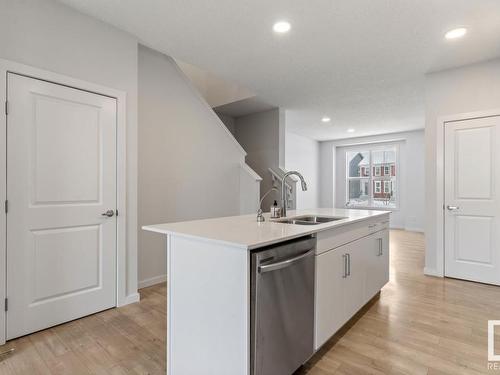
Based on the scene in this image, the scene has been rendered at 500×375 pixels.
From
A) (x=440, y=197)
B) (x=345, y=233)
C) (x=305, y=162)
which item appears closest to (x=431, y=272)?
(x=440, y=197)

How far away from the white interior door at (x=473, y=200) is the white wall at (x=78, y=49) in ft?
12.6

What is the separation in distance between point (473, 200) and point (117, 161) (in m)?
4.15

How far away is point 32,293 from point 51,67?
1823 mm

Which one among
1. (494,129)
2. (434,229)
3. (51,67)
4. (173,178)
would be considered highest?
(51,67)

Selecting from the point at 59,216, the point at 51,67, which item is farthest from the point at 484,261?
the point at 51,67

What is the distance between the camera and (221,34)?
2.77m

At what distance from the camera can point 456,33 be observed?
270cm

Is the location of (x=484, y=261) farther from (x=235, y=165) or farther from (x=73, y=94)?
(x=73, y=94)

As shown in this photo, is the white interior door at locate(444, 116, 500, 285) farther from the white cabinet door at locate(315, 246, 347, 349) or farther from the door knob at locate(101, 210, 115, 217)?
the door knob at locate(101, 210, 115, 217)

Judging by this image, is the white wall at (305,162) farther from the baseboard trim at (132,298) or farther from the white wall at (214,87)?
the baseboard trim at (132,298)

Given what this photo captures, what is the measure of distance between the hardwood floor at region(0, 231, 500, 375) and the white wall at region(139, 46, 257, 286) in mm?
926

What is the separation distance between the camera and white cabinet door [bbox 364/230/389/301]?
8.28 feet

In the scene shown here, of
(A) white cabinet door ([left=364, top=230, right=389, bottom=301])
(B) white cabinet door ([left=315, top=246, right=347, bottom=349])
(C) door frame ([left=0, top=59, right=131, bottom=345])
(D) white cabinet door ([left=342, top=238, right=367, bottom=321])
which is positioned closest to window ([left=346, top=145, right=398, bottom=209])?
(A) white cabinet door ([left=364, top=230, right=389, bottom=301])

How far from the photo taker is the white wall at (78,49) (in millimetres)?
2109
